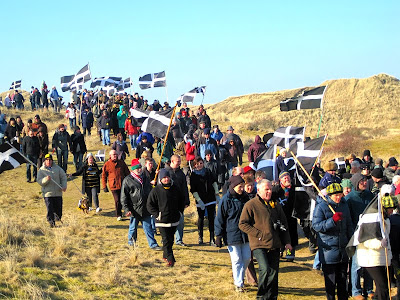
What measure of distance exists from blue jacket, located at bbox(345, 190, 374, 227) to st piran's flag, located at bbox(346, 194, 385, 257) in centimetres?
175

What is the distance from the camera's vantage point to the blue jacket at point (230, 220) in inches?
361

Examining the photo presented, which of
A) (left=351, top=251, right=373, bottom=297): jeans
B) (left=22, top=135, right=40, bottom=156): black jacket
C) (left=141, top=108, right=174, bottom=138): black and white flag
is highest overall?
(left=141, top=108, right=174, bottom=138): black and white flag

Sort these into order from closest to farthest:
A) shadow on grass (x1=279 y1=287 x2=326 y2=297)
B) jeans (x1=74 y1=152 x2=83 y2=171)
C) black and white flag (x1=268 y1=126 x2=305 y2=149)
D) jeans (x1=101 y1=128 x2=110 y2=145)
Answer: shadow on grass (x1=279 y1=287 x2=326 y2=297)
black and white flag (x1=268 y1=126 x2=305 y2=149)
jeans (x1=74 y1=152 x2=83 y2=171)
jeans (x1=101 y1=128 x2=110 y2=145)

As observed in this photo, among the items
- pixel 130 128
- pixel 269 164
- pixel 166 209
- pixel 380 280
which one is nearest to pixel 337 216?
pixel 380 280

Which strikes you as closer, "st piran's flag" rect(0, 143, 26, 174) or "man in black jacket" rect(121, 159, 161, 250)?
"man in black jacket" rect(121, 159, 161, 250)

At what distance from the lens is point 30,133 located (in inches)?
790

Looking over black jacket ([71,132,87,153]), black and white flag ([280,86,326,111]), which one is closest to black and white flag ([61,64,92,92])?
black jacket ([71,132,87,153])

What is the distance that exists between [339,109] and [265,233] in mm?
65419

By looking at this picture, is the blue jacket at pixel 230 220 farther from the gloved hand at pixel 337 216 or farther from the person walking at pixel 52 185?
the person walking at pixel 52 185

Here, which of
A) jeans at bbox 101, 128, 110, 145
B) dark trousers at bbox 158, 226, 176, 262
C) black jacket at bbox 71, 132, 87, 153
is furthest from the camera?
jeans at bbox 101, 128, 110, 145

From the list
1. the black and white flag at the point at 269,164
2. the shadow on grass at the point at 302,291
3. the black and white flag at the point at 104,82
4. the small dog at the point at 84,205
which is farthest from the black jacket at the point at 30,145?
the black and white flag at the point at 104,82

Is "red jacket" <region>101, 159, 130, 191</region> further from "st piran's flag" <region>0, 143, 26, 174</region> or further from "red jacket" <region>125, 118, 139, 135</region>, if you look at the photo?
"red jacket" <region>125, 118, 139, 135</region>

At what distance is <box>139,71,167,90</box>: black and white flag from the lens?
30.9 m

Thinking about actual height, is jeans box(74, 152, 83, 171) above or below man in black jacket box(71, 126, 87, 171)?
below
